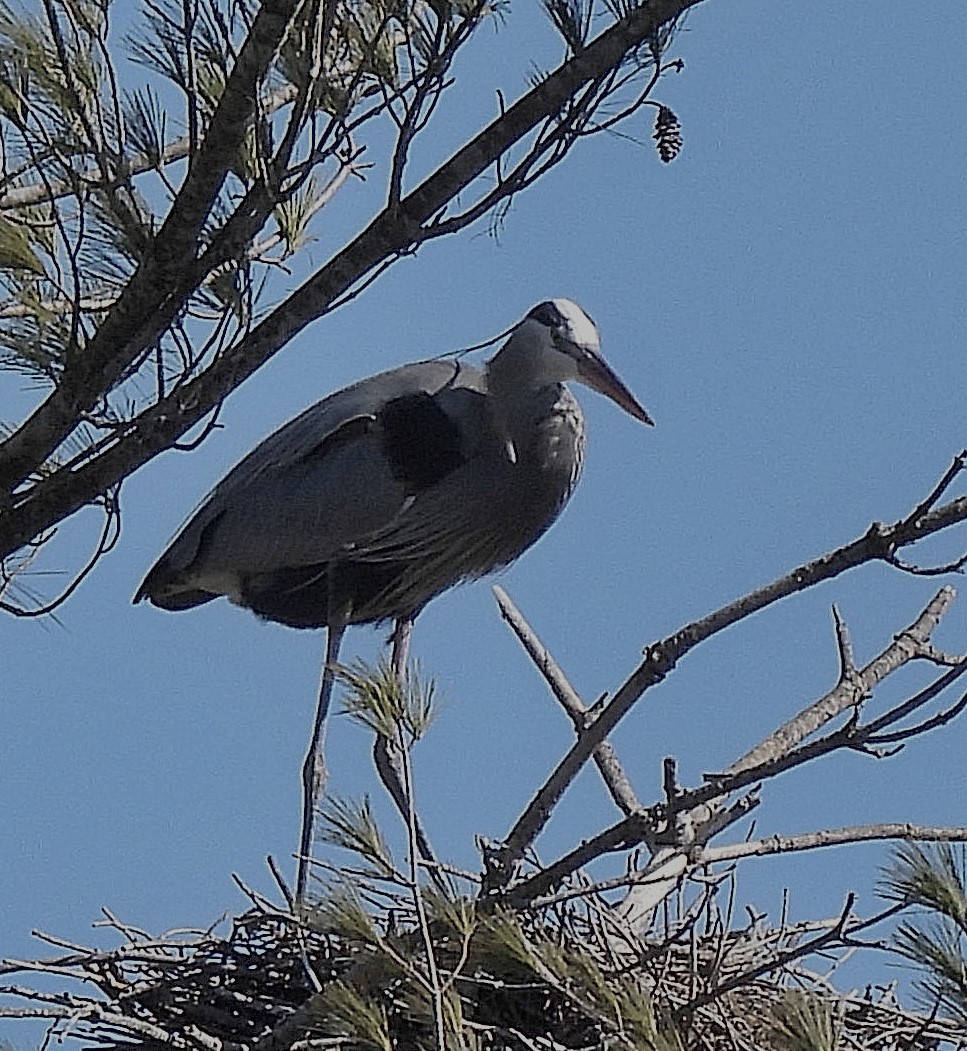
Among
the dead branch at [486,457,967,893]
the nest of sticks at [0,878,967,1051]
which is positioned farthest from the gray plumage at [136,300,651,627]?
the dead branch at [486,457,967,893]

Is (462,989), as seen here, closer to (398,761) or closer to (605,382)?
(398,761)

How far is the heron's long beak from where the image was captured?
3146 mm

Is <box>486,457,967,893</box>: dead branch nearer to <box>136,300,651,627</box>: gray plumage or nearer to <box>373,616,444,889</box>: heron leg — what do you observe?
<box>373,616,444,889</box>: heron leg

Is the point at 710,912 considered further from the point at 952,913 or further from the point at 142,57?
the point at 142,57

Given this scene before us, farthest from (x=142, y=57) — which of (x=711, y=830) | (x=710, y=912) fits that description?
(x=710, y=912)

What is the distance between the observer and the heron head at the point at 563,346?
3291mm

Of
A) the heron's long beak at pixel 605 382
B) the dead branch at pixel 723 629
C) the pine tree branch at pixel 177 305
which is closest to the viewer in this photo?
the dead branch at pixel 723 629

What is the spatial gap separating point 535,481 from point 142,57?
5.21 ft

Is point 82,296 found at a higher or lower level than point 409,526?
lower

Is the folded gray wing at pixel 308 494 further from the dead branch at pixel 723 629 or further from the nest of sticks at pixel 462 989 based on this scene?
the dead branch at pixel 723 629

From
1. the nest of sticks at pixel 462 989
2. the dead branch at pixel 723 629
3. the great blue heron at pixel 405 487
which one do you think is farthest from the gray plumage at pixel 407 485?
the dead branch at pixel 723 629

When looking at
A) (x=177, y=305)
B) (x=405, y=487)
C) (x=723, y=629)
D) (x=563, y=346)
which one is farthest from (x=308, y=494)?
(x=723, y=629)

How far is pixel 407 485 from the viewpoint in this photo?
331 centimetres

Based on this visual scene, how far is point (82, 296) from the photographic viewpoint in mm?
2094
